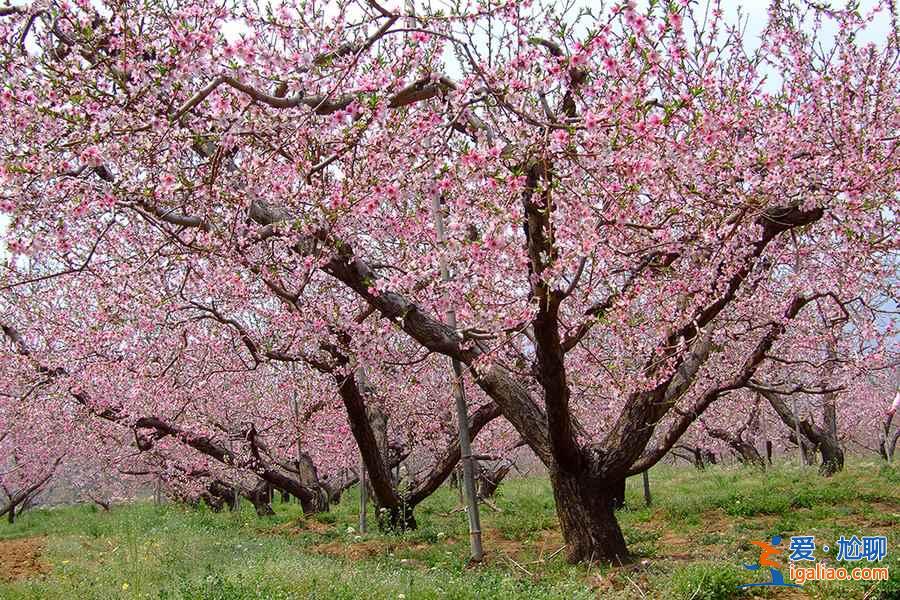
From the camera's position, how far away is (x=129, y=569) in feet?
25.9

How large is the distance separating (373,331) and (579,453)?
339cm

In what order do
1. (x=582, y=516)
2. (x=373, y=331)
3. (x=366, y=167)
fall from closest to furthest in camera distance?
(x=366, y=167)
(x=582, y=516)
(x=373, y=331)

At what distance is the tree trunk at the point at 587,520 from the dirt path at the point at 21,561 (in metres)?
7.15

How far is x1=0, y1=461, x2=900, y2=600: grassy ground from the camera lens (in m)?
5.57

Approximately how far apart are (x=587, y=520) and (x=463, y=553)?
7.74 feet

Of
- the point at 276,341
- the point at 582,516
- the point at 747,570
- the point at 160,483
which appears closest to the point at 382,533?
the point at 276,341

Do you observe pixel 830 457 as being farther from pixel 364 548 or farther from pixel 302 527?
pixel 302 527

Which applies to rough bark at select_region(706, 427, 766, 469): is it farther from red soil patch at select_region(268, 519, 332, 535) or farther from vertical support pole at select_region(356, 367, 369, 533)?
vertical support pole at select_region(356, 367, 369, 533)

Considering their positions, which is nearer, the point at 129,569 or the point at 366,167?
the point at 366,167

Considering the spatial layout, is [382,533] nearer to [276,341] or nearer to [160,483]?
[276,341]
